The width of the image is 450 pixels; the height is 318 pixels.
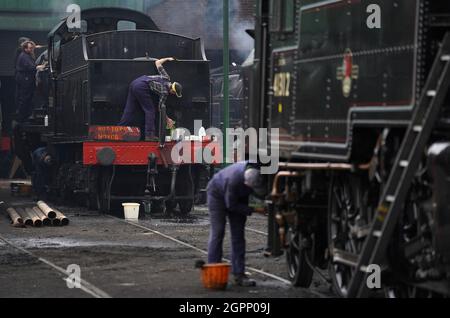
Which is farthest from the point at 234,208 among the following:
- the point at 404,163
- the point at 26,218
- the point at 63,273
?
the point at 26,218

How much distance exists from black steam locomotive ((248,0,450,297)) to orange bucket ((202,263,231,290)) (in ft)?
2.16

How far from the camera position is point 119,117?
22031mm

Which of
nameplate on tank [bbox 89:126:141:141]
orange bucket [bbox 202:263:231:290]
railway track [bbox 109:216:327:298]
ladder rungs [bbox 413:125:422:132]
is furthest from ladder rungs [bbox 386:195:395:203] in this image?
nameplate on tank [bbox 89:126:141:141]

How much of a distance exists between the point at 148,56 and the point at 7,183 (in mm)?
10722

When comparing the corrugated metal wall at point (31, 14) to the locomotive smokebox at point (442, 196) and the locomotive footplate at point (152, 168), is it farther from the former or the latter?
the locomotive smokebox at point (442, 196)

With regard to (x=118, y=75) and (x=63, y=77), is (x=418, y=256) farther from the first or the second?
(x=63, y=77)

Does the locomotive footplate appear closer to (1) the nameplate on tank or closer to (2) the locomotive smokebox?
Answer: (1) the nameplate on tank

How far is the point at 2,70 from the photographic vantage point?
35.2 metres

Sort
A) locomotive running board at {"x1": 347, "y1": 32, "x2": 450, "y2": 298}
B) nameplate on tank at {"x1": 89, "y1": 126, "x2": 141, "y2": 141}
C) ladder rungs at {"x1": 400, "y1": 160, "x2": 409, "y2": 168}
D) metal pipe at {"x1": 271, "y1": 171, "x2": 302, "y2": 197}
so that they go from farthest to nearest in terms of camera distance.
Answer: nameplate on tank at {"x1": 89, "y1": 126, "x2": 141, "y2": 141}
metal pipe at {"x1": 271, "y1": 171, "x2": 302, "y2": 197}
ladder rungs at {"x1": 400, "y1": 160, "x2": 409, "y2": 168}
locomotive running board at {"x1": 347, "y1": 32, "x2": 450, "y2": 298}

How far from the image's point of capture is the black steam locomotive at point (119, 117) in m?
21.1

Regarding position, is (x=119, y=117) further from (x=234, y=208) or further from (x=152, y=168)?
(x=234, y=208)

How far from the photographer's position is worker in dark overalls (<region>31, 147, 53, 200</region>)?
2567cm

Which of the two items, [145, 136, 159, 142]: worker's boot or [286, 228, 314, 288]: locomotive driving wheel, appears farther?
[145, 136, 159, 142]: worker's boot

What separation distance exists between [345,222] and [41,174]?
15.8 metres
